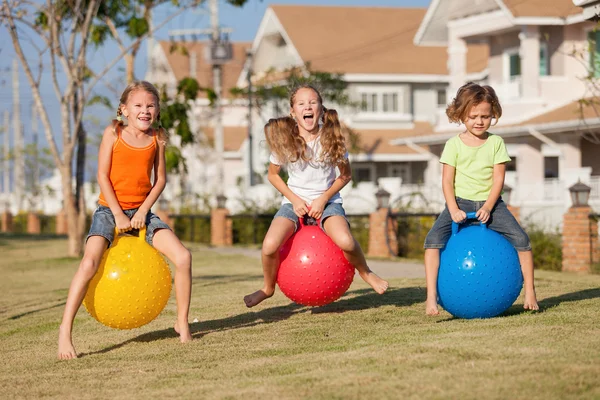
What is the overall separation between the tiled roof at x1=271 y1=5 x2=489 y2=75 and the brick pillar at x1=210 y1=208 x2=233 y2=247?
15269 mm

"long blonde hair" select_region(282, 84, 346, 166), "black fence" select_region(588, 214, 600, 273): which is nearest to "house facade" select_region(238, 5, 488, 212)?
"black fence" select_region(588, 214, 600, 273)

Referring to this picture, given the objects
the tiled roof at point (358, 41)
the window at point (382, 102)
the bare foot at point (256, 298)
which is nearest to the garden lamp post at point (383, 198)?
the bare foot at point (256, 298)

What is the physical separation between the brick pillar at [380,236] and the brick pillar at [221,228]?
7.62 m

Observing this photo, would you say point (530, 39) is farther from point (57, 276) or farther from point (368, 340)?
point (368, 340)

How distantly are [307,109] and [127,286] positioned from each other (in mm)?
2263

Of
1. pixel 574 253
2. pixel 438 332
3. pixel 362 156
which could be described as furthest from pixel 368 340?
pixel 362 156

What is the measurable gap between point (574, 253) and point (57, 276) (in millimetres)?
8627

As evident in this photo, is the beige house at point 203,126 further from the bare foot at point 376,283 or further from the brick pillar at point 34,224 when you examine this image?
the bare foot at point 376,283

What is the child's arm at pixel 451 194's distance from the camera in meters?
7.59

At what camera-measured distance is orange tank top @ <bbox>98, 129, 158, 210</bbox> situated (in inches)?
291

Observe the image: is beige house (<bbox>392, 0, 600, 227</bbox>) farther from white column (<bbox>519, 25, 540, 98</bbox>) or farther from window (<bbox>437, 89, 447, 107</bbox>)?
window (<bbox>437, 89, 447, 107</bbox>)

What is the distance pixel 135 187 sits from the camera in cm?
745

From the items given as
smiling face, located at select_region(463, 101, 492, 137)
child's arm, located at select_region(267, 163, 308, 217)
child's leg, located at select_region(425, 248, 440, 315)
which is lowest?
child's leg, located at select_region(425, 248, 440, 315)

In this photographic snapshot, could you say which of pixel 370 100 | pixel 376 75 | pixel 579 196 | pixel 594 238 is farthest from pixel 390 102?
pixel 594 238
